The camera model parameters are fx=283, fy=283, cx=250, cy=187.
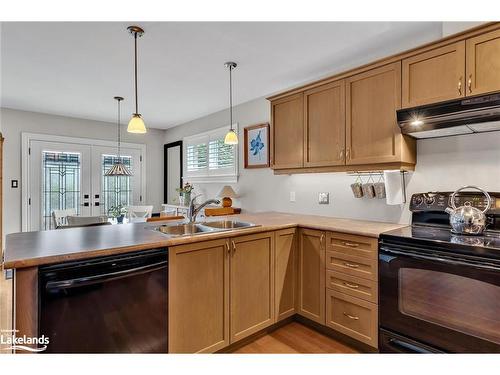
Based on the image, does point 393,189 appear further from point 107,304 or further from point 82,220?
point 82,220

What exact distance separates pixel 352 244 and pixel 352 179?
2.87ft

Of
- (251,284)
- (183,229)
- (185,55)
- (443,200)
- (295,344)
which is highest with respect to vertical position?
(185,55)

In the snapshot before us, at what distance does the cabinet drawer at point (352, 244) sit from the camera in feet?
6.51

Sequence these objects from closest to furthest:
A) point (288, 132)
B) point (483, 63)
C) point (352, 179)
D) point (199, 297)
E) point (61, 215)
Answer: point (483, 63) < point (199, 297) < point (352, 179) < point (288, 132) < point (61, 215)

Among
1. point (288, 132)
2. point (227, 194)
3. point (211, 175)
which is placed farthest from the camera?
point (211, 175)

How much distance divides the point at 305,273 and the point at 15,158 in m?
4.77

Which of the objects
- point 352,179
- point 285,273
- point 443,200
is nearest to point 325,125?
point 352,179

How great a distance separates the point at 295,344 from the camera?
86.8 inches

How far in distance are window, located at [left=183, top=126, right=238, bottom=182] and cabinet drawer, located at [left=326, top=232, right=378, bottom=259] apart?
2.20 m

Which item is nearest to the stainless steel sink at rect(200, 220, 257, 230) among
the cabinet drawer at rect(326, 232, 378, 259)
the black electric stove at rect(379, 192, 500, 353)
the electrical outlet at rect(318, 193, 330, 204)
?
the cabinet drawer at rect(326, 232, 378, 259)
